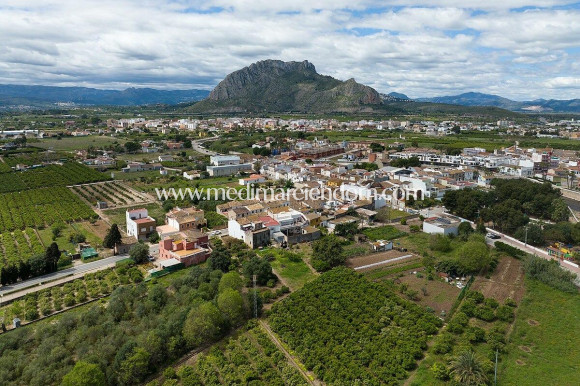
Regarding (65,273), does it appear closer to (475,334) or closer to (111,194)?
(111,194)

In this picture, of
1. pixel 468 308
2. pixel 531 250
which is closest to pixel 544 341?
pixel 468 308

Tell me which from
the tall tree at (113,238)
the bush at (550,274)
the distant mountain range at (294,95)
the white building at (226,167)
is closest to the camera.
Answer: the bush at (550,274)

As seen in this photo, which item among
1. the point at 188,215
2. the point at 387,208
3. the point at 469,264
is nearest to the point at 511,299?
the point at 469,264

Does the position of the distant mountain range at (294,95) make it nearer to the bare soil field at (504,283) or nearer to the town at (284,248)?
the town at (284,248)

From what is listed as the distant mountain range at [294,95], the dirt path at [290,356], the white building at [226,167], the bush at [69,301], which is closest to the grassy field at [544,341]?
the dirt path at [290,356]

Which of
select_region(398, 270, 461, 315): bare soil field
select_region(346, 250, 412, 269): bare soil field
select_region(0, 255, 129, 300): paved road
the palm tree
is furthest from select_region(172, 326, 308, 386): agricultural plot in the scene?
select_region(0, 255, 129, 300): paved road

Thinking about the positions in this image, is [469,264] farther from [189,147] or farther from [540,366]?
[189,147]

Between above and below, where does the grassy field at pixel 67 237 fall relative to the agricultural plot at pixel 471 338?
below
